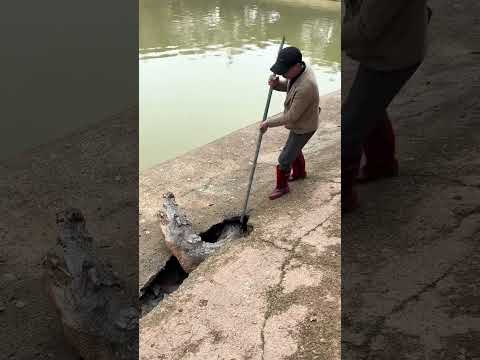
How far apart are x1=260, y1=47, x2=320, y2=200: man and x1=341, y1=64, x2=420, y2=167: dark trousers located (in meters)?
1.36

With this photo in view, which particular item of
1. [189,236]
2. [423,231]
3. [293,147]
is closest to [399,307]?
[423,231]

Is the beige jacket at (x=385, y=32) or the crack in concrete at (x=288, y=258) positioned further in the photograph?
the crack in concrete at (x=288, y=258)

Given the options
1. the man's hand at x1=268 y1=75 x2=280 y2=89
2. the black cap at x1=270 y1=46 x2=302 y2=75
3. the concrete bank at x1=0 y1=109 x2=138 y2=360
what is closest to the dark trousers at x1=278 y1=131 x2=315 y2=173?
the man's hand at x1=268 y1=75 x2=280 y2=89

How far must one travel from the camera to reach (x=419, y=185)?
2.00 meters

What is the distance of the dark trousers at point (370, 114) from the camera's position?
1.74 m

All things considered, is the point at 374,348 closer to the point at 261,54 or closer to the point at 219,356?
the point at 219,356

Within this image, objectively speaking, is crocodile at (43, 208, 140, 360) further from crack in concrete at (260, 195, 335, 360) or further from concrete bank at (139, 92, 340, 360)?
crack in concrete at (260, 195, 335, 360)

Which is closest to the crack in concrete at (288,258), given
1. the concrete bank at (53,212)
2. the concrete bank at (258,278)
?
the concrete bank at (258,278)

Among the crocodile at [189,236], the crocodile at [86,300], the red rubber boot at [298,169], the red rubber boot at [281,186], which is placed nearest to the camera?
the crocodile at [86,300]

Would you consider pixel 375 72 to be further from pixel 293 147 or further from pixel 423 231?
pixel 293 147

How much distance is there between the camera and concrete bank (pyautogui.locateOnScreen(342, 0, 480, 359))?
1.80 m

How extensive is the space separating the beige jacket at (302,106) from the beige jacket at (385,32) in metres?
1.46

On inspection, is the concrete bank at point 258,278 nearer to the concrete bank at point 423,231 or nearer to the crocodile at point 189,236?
the crocodile at point 189,236

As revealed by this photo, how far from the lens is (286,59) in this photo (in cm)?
309
